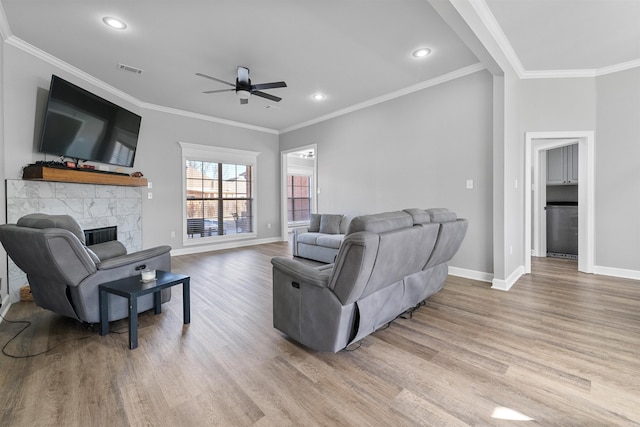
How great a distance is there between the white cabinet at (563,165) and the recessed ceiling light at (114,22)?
23.5 feet

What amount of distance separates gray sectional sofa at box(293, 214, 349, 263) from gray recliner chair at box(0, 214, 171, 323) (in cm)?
273

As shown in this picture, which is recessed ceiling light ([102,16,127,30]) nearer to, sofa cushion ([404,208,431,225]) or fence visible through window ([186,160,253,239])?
fence visible through window ([186,160,253,239])

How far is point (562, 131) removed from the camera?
4082 mm

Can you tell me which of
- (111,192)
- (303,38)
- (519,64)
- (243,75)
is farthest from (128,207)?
(519,64)

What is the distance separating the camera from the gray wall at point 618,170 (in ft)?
12.4

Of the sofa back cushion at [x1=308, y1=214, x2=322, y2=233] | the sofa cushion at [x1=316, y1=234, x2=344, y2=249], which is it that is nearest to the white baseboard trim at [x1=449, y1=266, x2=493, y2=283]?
the sofa cushion at [x1=316, y1=234, x2=344, y2=249]

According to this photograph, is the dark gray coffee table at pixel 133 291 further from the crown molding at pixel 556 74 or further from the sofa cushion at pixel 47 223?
the crown molding at pixel 556 74

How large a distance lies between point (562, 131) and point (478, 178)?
1.45 m

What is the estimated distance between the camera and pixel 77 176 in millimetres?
3719

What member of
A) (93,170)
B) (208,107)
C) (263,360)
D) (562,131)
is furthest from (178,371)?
(562,131)

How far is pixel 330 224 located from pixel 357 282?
3.66 meters

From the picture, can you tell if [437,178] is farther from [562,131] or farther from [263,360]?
[263,360]

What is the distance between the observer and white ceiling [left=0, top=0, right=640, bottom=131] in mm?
2678

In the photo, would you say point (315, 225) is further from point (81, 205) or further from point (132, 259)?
point (81, 205)
